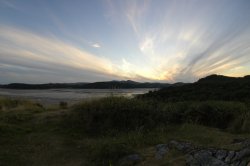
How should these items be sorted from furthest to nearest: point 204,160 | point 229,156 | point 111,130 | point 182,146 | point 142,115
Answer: point 142,115
point 111,130
point 182,146
point 204,160
point 229,156

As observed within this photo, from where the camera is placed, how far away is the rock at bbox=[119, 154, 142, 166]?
21.5ft

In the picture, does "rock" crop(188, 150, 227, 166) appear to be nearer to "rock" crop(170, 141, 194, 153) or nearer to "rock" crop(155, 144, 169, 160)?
"rock" crop(170, 141, 194, 153)

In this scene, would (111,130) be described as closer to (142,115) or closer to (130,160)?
(142,115)

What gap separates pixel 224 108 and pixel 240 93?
711cm

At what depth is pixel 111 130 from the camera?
33.1 ft

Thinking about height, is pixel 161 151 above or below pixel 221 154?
below

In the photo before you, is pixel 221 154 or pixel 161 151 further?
pixel 161 151

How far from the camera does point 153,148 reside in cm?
754

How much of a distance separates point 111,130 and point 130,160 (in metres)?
3.49

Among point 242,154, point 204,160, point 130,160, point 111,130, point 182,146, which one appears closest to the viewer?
point 242,154

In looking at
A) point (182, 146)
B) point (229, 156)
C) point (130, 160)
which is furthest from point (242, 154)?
point (130, 160)

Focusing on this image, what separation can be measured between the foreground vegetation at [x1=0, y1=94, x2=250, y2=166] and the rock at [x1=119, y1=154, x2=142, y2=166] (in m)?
0.18

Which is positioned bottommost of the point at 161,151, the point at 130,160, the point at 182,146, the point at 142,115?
the point at 130,160

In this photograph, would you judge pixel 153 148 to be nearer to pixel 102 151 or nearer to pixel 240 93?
pixel 102 151
